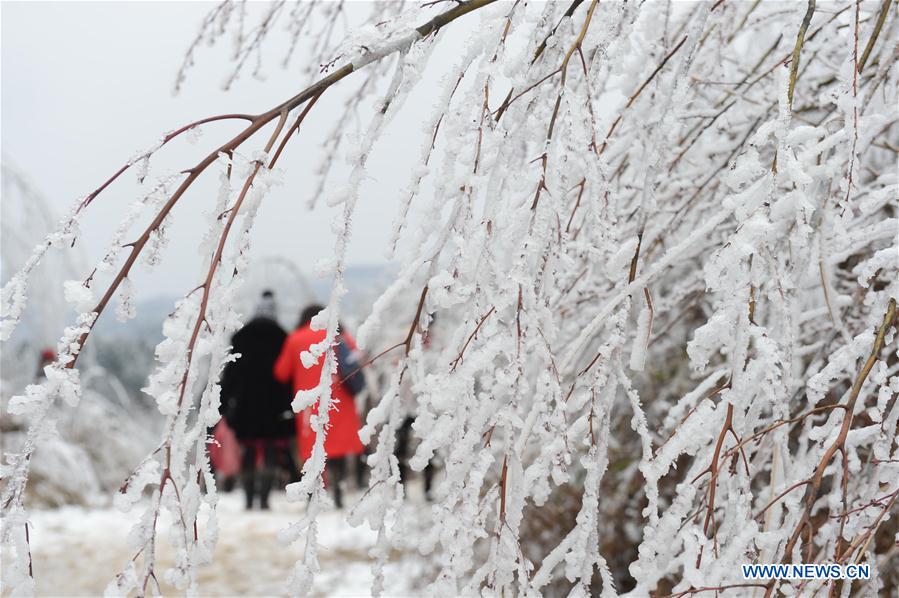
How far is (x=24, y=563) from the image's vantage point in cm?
88

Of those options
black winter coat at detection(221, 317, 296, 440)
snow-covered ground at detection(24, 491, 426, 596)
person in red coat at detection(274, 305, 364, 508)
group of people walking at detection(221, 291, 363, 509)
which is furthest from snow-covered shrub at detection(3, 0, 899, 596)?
black winter coat at detection(221, 317, 296, 440)

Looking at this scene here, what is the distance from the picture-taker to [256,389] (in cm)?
567

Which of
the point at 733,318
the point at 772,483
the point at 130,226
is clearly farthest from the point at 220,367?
the point at 772,483

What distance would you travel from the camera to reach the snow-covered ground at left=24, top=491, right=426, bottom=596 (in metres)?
4.35

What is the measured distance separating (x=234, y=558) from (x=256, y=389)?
4.19ft

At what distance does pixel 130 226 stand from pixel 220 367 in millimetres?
194

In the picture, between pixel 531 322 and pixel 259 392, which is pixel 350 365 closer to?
pixel 259 392

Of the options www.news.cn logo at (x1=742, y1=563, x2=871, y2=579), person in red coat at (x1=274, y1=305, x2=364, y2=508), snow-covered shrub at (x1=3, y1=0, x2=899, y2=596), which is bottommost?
www.news.cn logo at (x1=742, y1=563, x2=871, y2=579)

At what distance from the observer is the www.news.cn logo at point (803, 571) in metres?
0.97

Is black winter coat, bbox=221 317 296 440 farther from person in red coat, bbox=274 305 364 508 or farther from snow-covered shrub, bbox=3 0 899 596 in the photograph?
snow-covered shrub, bbox=3 0 899 596

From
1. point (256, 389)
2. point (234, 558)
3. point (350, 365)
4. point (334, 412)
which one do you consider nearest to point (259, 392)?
point (256, 389)

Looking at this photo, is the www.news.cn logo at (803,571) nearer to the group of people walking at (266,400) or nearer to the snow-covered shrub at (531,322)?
the snow-covered shrub at (531,322)

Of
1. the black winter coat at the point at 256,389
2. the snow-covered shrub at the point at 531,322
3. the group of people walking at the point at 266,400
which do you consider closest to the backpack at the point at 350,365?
the group of people walking at the point at 266,400

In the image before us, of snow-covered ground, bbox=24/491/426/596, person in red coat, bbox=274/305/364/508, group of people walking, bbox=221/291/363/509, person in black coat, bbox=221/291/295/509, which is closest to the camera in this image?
snow-covered ground, bbox=24/491/426/596
